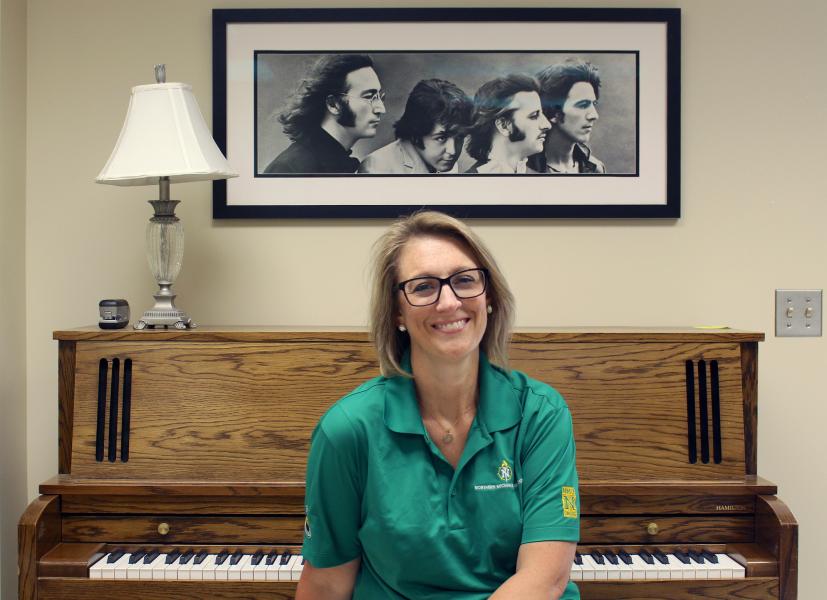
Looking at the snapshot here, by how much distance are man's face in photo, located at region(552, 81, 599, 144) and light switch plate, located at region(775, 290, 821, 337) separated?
81cm

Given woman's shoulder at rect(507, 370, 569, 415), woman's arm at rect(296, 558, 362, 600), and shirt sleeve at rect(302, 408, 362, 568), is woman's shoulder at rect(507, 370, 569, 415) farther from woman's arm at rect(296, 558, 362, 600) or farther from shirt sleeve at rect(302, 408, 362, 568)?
woman's arm at rect(296, 558, 362, 600)

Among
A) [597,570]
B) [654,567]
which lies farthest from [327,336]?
[654,567]

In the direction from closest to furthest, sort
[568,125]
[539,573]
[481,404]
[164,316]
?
[539,573] < [481,404] < [164,316] < [568,125]

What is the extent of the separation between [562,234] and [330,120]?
0.83m

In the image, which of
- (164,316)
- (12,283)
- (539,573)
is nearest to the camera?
(539,573)

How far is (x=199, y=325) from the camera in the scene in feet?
8.62

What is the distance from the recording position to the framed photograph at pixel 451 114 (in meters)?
2.60

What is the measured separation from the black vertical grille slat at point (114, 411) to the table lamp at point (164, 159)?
16cm

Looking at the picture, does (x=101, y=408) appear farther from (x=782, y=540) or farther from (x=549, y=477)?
(x=782, y=540)

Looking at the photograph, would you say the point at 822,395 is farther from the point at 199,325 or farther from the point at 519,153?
the point at 199,325

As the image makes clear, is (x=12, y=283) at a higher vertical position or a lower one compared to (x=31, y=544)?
higher

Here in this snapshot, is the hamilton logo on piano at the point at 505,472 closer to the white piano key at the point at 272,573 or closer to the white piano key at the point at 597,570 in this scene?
the white piano key at the point at 597,570

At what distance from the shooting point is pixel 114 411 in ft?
7.13

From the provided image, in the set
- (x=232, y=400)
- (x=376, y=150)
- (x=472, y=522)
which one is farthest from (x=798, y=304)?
(x=232, y=400)
